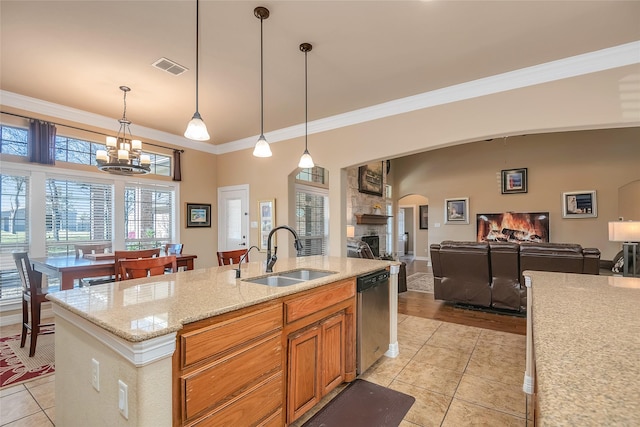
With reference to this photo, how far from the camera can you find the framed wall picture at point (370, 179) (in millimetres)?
7801

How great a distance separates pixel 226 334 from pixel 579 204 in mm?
8370

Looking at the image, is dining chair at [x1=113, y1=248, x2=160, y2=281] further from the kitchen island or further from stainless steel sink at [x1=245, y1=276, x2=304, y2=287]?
stainless steel sink at [x1=245, y1=276, x2=304, y2=287]

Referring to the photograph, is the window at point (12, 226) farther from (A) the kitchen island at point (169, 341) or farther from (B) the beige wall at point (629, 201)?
(B) the beige wall at point (629, 201)

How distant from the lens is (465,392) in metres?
2.33

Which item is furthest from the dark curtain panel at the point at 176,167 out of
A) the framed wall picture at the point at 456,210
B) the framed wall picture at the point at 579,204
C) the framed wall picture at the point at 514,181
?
the framed wall picture at the point at 579,204

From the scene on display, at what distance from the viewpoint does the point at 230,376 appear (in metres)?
1.46

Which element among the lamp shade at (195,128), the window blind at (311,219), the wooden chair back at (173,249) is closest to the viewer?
the lamp shade at (195,128)

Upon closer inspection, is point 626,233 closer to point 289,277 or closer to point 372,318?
point 372,318

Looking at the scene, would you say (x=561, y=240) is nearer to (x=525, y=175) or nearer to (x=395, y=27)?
(x=525, y=175)

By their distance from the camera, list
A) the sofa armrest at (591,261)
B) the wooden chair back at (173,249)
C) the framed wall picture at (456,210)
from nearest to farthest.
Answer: the sofa armrest at (591,261)
the wooden chair back at (173,249)
the framed wall picture at (456,210)

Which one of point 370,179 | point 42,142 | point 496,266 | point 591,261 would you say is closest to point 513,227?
point 370,179

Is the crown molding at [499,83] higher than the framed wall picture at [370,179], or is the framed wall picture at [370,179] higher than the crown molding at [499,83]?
the crown molding at [499,83]

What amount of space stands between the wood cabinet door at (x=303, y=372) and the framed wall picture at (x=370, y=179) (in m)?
6.01

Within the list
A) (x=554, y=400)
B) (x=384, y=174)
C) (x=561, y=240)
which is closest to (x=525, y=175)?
(x=561, y=240)
